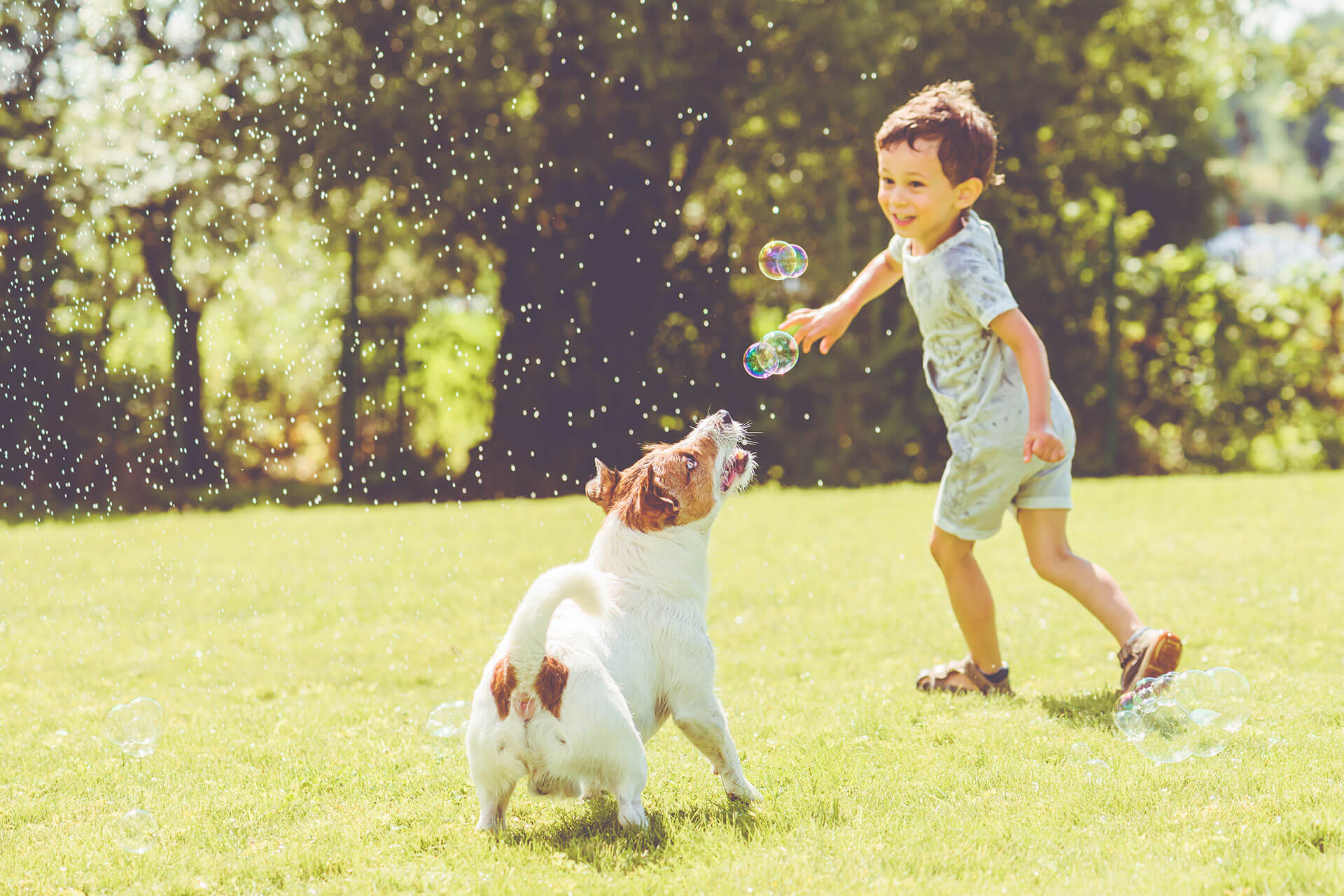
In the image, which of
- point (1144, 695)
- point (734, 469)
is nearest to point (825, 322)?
point (734, 469)

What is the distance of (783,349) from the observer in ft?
14.9

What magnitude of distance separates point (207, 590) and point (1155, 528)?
23.0ft

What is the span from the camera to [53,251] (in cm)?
1284

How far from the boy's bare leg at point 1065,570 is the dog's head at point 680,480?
4.72 ft

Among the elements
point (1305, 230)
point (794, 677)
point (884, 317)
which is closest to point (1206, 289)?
point (884, 317)

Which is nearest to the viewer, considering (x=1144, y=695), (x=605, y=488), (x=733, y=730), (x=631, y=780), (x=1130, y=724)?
(x=631, y=780)

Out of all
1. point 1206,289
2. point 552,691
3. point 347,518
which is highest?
point 1206,289

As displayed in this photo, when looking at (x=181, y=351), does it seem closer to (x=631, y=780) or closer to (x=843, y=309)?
(x=843, y=309)

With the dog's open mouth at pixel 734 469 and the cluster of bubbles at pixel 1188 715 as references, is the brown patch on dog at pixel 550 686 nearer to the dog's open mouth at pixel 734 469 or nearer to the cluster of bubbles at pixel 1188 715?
the dog's open mouth at pixel 734 469

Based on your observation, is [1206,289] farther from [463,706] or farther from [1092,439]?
[463,706]

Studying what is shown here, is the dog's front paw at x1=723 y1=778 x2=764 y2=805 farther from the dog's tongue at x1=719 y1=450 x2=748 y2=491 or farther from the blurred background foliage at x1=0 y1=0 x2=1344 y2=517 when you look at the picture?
the blurred background foliage at x1=0 y1=0 x2=1344 y2=517

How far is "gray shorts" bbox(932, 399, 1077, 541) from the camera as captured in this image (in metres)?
4.52

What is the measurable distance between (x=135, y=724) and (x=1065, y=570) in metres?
3.35

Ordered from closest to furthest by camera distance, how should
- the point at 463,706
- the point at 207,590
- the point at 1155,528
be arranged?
the point at 463,706, the point at 207,590, the point at 1155,528
